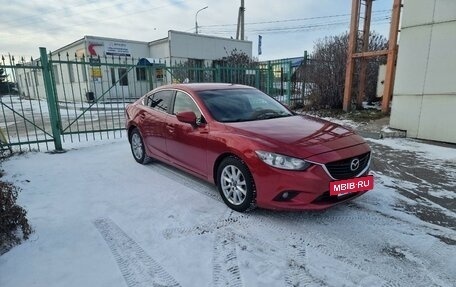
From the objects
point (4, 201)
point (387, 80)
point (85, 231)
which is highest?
point (387, 80)

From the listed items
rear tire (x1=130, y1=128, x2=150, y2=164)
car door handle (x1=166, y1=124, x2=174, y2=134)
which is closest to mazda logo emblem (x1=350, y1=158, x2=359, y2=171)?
car door handle (x1=166, y1=124, x2=174, y2=134)

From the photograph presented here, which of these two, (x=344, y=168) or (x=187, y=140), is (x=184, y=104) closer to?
(x=187, y=140)

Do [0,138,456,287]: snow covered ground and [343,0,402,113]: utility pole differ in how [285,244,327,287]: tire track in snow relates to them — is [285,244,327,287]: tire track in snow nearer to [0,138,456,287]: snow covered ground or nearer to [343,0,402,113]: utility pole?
[0,138,456,287]: snow covered ground

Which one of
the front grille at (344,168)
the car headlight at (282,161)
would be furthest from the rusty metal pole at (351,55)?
the car headlight at (282,161)

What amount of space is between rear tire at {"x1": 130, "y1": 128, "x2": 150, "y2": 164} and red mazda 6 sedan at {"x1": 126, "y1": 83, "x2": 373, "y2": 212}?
634 mm

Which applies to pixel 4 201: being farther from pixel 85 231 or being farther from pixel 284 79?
pixel 284 79

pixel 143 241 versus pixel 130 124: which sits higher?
pixel 130 124

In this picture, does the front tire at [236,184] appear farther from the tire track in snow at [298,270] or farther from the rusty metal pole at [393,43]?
the rusty metal pole at [393,43]

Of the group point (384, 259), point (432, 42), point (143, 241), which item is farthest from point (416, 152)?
point (143, 241)

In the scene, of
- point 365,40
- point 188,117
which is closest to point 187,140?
point 188,117

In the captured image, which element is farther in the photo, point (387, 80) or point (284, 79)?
point (284, 79)

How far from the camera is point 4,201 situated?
3.03 metres

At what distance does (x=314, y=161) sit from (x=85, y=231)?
8.45ft

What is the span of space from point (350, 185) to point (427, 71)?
17.9 ft
